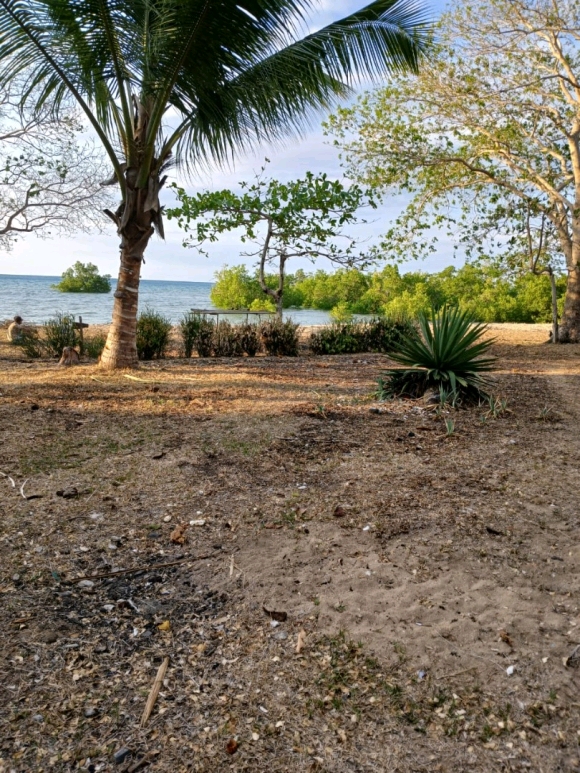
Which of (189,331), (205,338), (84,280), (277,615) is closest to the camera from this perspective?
(277,615)

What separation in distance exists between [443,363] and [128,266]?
4.61m

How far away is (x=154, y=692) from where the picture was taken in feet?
7.08

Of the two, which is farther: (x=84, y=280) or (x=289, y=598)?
(x=84, y=280)

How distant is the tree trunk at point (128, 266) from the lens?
314 inches

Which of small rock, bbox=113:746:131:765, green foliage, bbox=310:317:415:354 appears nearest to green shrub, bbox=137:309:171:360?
green foliage, bbox=310:317:415:354

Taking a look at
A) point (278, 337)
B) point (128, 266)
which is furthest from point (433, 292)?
point (128, 266)

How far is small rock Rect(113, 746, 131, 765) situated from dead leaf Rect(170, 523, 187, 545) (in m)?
1.44

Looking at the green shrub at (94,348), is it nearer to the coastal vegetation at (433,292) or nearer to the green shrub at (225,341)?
the green shrub at (225,341)

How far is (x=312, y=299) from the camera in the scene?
3453 centimetres

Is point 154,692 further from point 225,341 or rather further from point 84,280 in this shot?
point 84,280

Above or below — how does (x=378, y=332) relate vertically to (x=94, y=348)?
above

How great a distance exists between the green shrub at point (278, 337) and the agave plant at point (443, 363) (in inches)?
199

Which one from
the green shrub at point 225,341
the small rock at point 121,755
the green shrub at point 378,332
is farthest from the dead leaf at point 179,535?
A: the green shrub at point 378,332

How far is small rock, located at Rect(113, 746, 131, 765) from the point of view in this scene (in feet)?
6.12
